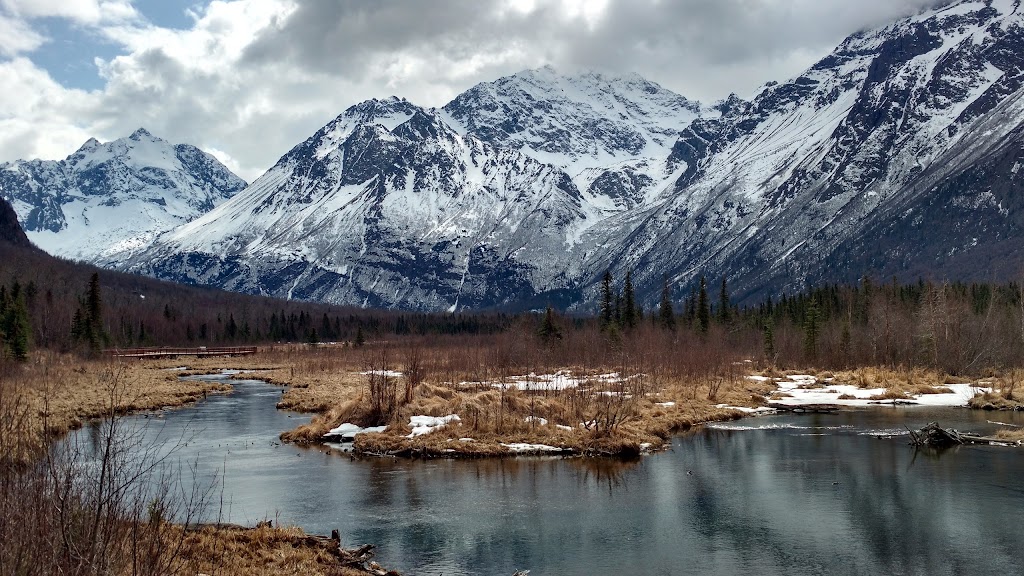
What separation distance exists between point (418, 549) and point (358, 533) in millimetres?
2785

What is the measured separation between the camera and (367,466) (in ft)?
126

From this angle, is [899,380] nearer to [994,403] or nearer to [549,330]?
[994,403]

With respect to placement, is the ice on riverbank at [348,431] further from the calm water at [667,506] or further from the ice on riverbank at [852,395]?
the ice on riverbank at [852,395]

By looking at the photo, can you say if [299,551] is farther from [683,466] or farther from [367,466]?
[683,466]

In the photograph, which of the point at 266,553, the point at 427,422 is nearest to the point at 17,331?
the point at 427,422

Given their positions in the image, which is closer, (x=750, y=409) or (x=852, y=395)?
(x=750, y=409)

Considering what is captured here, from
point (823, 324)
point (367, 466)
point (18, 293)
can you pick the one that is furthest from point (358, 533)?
point (823, 324)

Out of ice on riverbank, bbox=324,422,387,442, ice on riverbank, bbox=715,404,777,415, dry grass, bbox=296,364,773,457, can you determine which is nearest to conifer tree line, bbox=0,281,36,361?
ice on riverbank, bbox=324,422,387,442

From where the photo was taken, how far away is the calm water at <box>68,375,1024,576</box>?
24344 mm

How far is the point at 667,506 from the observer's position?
3058 centimetres

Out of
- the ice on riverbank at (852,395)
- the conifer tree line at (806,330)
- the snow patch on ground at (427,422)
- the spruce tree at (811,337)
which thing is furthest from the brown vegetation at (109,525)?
the spruce tree at (811,337)

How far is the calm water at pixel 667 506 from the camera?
79.9 ft

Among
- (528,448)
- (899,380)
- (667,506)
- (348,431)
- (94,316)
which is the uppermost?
(94,316)

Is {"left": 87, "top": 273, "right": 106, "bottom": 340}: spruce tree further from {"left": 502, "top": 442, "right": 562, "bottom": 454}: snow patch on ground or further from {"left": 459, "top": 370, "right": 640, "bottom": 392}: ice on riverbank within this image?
{"left": 502, "top": 442, "right": 562, "bottom": 454}: snow patch on ground
